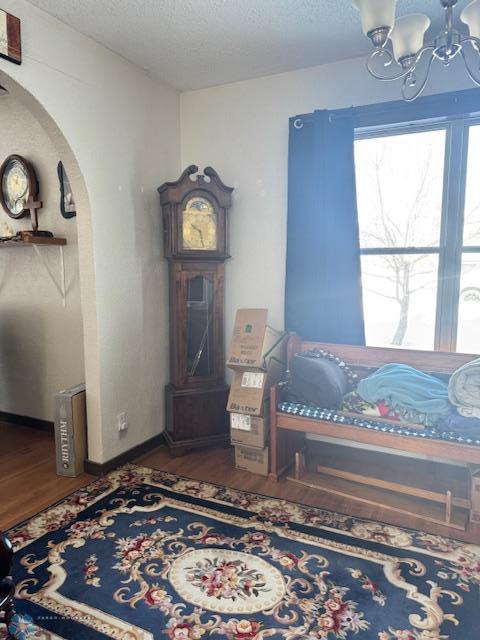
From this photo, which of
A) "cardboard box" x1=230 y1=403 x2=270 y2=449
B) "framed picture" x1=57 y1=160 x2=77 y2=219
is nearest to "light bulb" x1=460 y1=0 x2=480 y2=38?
"cardboard box" x1=230 y1=403 x2=270 y2=449

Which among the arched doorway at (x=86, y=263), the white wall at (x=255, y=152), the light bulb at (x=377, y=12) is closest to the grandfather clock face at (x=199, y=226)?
the white wall at (x=255, y=152)

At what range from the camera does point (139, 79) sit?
304cm

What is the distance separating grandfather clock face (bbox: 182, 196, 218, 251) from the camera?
3100 millimetres

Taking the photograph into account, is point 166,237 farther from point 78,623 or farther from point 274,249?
point 78,623

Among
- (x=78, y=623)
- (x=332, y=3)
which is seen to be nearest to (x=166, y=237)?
(x=332, y=3)

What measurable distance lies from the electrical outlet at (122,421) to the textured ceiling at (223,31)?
7.59 ft

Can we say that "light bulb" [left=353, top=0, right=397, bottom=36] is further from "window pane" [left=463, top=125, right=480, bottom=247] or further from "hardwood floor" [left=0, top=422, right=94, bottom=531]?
"hardwood floor" [left=0, top=422, right=94, bottom=531]

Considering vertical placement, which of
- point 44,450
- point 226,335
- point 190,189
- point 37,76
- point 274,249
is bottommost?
point 44,450

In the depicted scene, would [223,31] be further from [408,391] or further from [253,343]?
[408,391]

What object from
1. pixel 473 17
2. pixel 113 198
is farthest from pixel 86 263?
pixel 473 17

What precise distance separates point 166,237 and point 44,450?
180 cm

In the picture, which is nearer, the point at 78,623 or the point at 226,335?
the point at 78,623

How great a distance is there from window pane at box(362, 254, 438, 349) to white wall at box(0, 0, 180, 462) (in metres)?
1.51

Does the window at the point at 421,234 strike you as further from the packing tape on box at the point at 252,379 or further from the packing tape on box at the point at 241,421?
the packing tape on box at the point at 241,421
